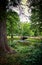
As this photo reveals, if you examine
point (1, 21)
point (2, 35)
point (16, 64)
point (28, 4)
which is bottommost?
point (16, 64)

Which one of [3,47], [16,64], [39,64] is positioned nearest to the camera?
[39,64]

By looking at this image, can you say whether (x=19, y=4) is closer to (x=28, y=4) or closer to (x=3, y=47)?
(x=28, y=4)

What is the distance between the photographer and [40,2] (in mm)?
13680

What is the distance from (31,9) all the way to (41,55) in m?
6.69

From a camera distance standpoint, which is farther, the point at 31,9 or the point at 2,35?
the point at 31,9

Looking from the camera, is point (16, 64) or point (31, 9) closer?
point (16, 64)

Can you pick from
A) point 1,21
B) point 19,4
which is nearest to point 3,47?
point 1,21

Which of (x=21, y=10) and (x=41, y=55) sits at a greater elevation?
(x=21, y=10)

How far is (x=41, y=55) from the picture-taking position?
31.1ft

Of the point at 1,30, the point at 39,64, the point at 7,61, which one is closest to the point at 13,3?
the point at 1,30

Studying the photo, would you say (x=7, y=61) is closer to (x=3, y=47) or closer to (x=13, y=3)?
(x=3, y=47)

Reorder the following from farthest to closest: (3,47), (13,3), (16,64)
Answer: (13,3)
(3,47)
(16,64)

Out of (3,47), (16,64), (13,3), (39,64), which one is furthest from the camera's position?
(13,3)

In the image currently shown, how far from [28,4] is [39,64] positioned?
7452 millimetres
